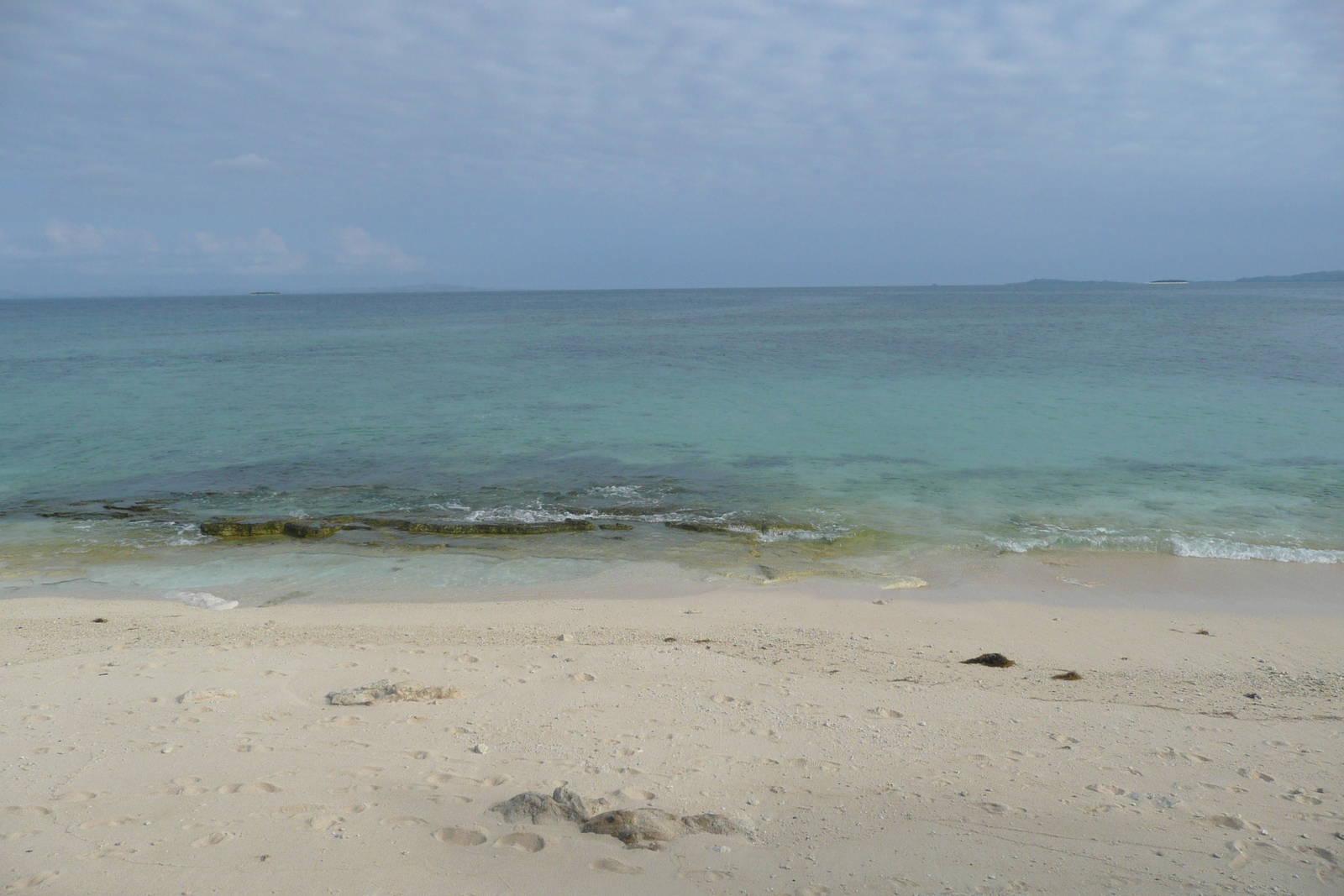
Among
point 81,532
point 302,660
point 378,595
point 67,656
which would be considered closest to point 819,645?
point 302,660

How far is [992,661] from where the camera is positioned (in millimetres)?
7211

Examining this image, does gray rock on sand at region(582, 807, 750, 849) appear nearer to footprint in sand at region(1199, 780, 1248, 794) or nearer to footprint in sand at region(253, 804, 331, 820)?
footprint in sand at region(253, 804, 331, 820)

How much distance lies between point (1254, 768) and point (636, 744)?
4.10 meters

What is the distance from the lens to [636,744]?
17.3ft

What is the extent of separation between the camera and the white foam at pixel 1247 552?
35.0 feet

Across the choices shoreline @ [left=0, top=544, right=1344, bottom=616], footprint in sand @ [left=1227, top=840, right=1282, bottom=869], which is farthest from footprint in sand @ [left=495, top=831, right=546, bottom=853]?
shoreline @ [left=0, top=544, right=1344, bottom=616]

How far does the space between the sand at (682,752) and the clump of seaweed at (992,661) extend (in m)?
0.12

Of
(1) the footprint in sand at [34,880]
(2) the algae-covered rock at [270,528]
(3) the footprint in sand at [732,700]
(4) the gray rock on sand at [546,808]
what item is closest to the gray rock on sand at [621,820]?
(4) the gray rock on sand at [546,808]

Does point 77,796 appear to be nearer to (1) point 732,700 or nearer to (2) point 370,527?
(1) point 732,700

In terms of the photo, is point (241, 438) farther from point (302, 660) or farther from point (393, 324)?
point (393, 324)

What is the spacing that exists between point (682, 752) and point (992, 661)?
11.7 feet

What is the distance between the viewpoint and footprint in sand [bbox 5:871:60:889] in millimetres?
3658

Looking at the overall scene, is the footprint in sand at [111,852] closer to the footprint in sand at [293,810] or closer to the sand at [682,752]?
the sand at [682,752]

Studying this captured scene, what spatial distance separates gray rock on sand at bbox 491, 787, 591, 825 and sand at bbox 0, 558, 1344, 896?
0.09 metres
